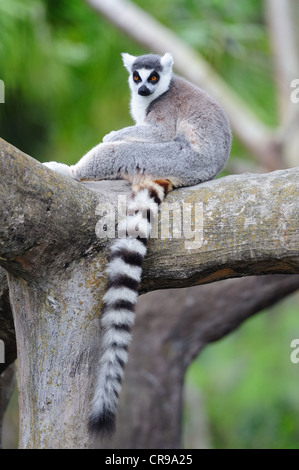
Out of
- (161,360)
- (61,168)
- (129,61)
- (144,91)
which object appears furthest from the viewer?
(161,360)

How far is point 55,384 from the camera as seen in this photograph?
11.4 feet

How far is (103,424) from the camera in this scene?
330 cm

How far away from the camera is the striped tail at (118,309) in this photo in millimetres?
3354

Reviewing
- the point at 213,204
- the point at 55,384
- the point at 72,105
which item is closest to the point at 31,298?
the point at 55,384

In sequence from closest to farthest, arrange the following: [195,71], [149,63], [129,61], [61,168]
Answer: [61,168] → [149,63] → [129,61] → [195,71]

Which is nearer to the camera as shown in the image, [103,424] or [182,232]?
[103,424]

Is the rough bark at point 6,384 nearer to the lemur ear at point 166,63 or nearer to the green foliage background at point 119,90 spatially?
the lemur ear at point 166,63

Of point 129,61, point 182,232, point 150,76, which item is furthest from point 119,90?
point 182,232

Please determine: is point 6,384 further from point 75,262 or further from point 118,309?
point 118,309

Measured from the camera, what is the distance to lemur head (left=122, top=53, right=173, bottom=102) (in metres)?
4.99

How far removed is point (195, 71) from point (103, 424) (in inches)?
286

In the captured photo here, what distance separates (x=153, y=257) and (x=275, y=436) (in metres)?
8.69

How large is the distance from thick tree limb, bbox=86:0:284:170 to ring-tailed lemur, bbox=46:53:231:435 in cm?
440
